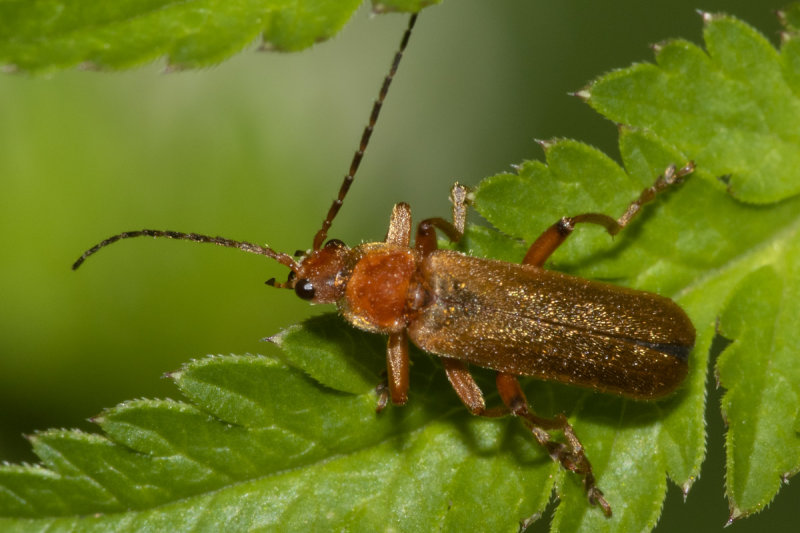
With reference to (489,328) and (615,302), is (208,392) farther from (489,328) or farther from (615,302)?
(615,302)

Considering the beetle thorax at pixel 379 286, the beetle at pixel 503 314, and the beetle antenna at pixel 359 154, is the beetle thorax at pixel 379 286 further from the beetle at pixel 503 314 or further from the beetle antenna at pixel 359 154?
the beetle antenna at pixel 359 154

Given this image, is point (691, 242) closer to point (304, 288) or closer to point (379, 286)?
point (379, 286)

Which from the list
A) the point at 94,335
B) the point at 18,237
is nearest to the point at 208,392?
the point at 94,335

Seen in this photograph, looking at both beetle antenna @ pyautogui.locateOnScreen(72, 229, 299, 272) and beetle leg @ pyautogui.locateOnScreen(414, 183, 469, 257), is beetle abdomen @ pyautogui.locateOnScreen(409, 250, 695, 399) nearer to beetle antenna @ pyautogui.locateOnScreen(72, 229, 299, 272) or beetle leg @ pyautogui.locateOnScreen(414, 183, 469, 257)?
beetle leg @ pyautogui.locateOnScreen(414, 183, 469, 257)

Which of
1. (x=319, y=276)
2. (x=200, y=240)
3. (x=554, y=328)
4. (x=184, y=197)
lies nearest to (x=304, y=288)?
(x=319, y=276)

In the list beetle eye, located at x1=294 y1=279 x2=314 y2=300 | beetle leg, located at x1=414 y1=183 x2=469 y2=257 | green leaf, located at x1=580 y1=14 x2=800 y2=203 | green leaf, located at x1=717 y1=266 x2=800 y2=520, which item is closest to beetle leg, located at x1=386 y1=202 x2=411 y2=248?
beetle leg, located at x1=414 y1=183 x2=469 y2=257

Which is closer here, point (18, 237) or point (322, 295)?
point (322, 295)

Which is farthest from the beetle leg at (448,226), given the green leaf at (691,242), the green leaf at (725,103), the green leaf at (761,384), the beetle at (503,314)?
the green leaf at (761,384)

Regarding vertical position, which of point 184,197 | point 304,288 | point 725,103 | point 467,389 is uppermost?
point 184,197
